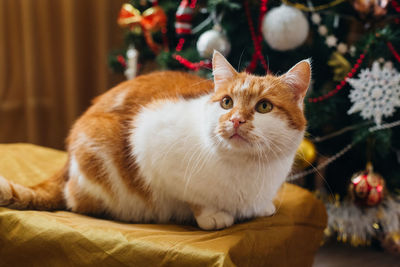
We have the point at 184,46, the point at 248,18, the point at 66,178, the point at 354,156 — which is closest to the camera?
the point at 66,178

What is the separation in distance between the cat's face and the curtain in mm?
1710

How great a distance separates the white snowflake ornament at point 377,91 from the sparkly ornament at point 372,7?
0.61 ft

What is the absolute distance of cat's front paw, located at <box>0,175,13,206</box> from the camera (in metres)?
0.98

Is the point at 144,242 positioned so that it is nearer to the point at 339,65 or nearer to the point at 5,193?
the point at 5,193

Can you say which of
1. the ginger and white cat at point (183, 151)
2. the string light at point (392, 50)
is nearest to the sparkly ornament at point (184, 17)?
the ginger and white cat at point (183, 151)

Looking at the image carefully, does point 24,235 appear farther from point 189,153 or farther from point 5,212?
point 189,153

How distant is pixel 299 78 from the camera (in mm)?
896

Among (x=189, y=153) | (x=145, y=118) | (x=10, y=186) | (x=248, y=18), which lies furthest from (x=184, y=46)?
(x=10, y=186)

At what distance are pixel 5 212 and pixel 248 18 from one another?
3.50 ft

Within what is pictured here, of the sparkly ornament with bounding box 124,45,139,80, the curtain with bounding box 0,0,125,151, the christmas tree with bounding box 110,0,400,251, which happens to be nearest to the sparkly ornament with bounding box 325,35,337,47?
the christmas tree with bounding box 110,0,400,251

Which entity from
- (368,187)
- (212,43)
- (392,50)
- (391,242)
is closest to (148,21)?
(212,43)

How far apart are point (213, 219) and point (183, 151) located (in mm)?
189

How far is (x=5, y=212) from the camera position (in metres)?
0.97

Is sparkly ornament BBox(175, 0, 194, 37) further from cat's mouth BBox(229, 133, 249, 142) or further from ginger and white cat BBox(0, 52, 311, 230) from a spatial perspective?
cat's mouth BBox(229, 133, 249, 142)
